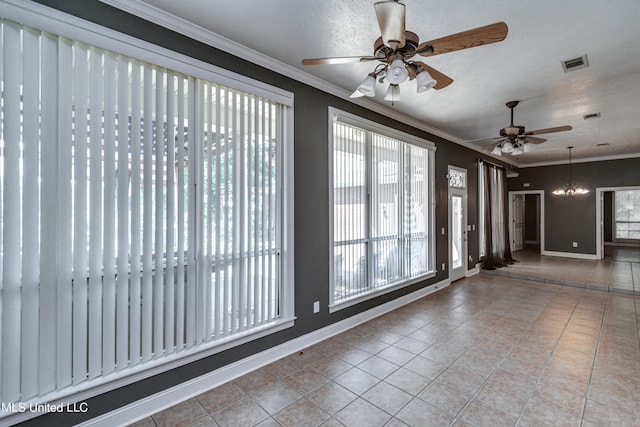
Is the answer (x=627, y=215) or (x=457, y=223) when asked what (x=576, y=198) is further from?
(x=627, y=215)

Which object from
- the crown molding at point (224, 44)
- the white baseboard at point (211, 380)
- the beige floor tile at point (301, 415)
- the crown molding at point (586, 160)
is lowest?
the beige floor tile at point (301, 415)

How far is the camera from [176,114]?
2.22 metres

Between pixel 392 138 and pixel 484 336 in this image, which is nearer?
pixel 484 336

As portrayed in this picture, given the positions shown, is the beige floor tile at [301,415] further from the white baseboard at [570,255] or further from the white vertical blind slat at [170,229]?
the white baseboard at [570,255]

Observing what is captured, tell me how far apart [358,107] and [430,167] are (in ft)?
7.00

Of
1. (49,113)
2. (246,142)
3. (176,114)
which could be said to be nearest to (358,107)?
(246,142)

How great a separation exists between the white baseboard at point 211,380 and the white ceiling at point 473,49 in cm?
279

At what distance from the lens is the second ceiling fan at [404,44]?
149 centimetres

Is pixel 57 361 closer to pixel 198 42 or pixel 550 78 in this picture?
pixel 198 42

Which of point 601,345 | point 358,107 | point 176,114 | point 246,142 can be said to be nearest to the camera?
point 176,114

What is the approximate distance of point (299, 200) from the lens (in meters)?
3.03

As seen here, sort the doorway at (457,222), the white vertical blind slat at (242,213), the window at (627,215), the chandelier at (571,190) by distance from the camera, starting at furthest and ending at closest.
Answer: the window at (627,215) → the chandelier at (571,190) → the doorway at (457,222) → the white vertical blind slat at (242,213)

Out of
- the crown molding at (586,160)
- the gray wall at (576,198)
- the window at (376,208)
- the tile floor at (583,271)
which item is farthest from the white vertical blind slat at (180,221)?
the gray wall at (576,198)

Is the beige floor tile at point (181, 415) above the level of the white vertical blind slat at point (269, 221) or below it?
below
